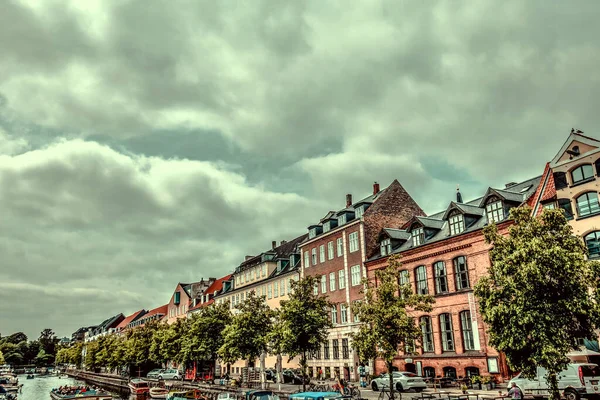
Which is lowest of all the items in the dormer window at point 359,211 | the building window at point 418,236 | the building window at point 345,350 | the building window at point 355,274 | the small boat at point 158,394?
the small boat at point 158,394

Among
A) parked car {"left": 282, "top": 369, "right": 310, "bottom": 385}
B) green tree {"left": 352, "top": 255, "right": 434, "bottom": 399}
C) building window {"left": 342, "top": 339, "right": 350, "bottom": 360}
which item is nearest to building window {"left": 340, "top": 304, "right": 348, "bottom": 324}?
building window {"left": 342, "top": 339, "right": 350, "bottom": 360}

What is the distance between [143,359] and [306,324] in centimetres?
5077

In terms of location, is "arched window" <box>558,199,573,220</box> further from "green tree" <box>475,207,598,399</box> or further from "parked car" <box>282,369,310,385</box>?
"parked car" <box>282,369,310,385</box>

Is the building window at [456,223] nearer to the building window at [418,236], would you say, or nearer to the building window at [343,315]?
the building window at [418,236]

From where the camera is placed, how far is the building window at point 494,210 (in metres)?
38.9

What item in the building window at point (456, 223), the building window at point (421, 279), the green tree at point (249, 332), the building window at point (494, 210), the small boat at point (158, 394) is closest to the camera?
the building window at point (494, 210)

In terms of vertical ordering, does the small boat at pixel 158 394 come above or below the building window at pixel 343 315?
below

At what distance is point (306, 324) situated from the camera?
1502 inches

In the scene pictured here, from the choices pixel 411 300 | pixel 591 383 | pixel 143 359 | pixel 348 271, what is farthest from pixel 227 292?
pixel 591 383

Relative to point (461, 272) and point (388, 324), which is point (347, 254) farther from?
point (388, 324)

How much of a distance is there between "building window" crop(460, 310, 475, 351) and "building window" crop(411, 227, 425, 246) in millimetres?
7880

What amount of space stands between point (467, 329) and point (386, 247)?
12.2m

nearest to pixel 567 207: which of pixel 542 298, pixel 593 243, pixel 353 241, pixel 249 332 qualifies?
pixel 593 243

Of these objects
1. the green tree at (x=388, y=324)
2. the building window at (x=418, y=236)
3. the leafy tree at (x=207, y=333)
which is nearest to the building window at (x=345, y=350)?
the leafy tree at (x=207, y=333)
